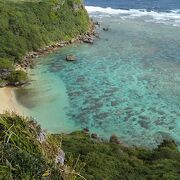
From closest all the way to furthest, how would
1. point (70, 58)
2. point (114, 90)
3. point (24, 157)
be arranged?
point (24, 157)
point (114, 90)
point (70, 58)

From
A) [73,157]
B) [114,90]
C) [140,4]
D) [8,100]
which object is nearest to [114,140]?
[73,157]

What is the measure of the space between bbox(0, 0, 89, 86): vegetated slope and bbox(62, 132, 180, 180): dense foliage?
96.3 feet

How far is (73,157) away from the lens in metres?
32.5

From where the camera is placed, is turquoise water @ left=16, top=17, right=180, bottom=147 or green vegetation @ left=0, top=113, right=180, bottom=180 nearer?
green vegetation @ left=0, top=113, right=180, bottom=180

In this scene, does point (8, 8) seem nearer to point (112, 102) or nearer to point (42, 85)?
point (42, 85)

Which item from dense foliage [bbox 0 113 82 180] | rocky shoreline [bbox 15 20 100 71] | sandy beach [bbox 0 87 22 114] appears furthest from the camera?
rocky shoreline [bbox 15 20 100 71]

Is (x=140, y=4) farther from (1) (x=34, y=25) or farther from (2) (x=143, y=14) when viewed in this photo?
(1) (x=34, y=25)

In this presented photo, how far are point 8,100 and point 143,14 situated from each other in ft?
232

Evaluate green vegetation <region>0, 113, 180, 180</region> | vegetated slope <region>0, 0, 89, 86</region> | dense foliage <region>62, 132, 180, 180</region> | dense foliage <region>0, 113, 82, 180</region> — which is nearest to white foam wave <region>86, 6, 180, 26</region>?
vegetated slope <region>0, 0, 89, 86</region>

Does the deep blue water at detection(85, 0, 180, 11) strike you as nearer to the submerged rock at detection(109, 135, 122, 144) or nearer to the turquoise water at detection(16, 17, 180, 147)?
the turquoise water at detection(16, 17, 180, 147)

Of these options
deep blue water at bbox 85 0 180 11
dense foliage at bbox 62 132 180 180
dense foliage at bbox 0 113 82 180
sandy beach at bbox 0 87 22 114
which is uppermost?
dense foliage at bbox 0 113 82 180

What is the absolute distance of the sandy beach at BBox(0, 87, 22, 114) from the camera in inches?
2091

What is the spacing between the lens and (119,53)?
78750 millimetres

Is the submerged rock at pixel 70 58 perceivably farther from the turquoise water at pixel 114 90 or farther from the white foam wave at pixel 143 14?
the white foam wave at pixel 143 14
